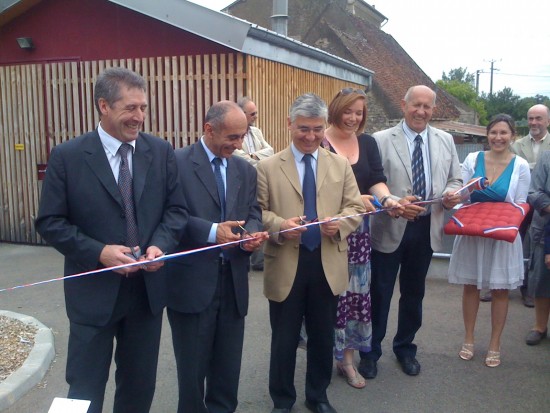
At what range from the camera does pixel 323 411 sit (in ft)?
12.7

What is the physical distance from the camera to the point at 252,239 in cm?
330

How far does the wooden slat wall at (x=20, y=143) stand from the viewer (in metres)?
8.95

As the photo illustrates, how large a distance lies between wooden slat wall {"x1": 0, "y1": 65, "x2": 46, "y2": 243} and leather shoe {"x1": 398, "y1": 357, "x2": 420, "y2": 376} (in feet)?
22.2

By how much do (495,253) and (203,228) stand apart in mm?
2654

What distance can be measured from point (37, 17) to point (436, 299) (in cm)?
764

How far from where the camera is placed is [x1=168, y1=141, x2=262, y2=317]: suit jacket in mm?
3271

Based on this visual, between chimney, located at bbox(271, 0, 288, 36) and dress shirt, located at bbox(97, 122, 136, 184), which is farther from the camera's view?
chimney, located at bbox(271, 0, 288, 36)

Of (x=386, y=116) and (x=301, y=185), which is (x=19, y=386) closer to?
(x=301, y=185)

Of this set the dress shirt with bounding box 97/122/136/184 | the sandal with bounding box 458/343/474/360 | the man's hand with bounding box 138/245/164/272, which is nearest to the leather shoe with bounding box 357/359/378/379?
the sandal with bounding box 458/343/474/360

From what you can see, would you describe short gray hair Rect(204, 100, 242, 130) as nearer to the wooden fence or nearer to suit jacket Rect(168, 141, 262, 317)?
suit jacket Rect(168, 141, 262, 317)

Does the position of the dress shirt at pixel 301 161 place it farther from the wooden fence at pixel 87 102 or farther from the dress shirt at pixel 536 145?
the wooden fence at pixel 87 102

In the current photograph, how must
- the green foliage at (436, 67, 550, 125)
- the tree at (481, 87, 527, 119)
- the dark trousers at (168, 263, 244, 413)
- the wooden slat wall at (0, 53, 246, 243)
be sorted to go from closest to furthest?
1. the dark trousers at (168, 263, 244, 413)
2. the wooden slat wall at (0, 53, 246, 243)
3. the green foliage at (436, 67, 550, 125)
4. the tree at (481, 87, 527, 119)

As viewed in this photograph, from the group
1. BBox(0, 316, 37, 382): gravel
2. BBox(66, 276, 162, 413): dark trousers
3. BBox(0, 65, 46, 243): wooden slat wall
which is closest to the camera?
BBox(66, 276, 162, 413): dark trousers

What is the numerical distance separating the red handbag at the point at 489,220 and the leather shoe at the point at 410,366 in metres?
1.10
